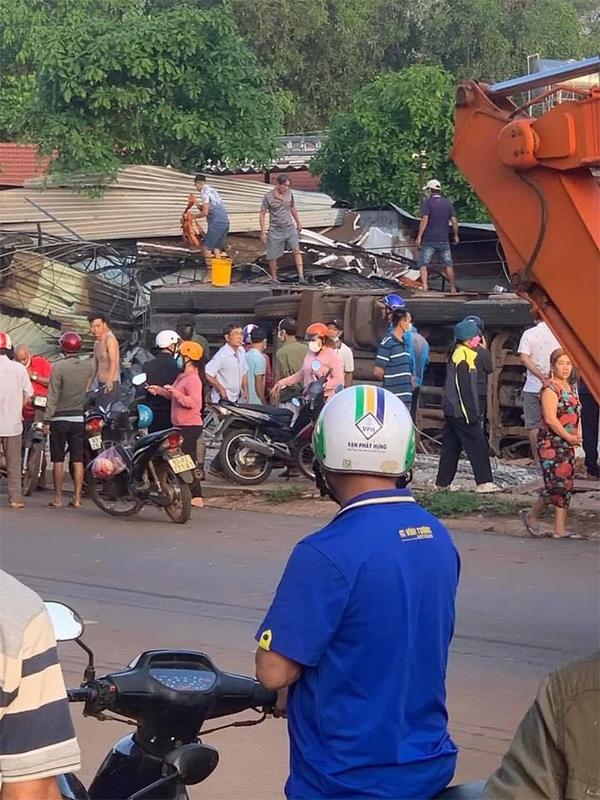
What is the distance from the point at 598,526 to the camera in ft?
37.9

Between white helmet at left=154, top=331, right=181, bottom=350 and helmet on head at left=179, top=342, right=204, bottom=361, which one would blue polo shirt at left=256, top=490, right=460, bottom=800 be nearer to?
helmet on head at left=179, top=342, right=204, bottom=361

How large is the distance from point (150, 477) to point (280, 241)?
7972mm

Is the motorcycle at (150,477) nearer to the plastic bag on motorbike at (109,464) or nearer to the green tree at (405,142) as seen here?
the plastic bag on motorbike at (109,464)

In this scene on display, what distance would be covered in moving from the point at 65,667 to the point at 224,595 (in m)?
2.13

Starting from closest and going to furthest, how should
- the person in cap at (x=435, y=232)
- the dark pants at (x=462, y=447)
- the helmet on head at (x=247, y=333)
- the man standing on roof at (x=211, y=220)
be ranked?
the dark pants at (x=462, y=447)
the helmet on head at (x=247, y=333)
the person in cap at (x=435, y=232)
the man standing on roof at (x=211, y=220)

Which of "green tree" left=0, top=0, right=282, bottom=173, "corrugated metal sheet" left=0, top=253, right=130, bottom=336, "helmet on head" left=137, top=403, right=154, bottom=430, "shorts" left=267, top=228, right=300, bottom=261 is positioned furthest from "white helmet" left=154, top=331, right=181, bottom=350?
"green tree" left=0, top=0, right=282, bottom=173

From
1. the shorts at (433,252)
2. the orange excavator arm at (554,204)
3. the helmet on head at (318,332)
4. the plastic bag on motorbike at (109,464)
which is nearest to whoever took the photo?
the orange excavator arm at (554,204)

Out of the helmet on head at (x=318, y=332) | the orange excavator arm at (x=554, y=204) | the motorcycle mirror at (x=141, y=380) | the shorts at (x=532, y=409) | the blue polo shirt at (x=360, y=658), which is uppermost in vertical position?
the orange excavator arm at (x=554, y=204)

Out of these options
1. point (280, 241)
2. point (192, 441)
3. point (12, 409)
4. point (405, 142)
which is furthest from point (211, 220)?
point (405, 142)

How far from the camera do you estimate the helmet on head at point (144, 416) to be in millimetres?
13455

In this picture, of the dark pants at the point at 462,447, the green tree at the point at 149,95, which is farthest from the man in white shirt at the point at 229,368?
the green tree at the point at 149,95

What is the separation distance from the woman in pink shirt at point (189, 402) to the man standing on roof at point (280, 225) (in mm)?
6378

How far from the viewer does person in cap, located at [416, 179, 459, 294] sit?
18.1m

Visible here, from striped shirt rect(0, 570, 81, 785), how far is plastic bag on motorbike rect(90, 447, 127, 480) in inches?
397
